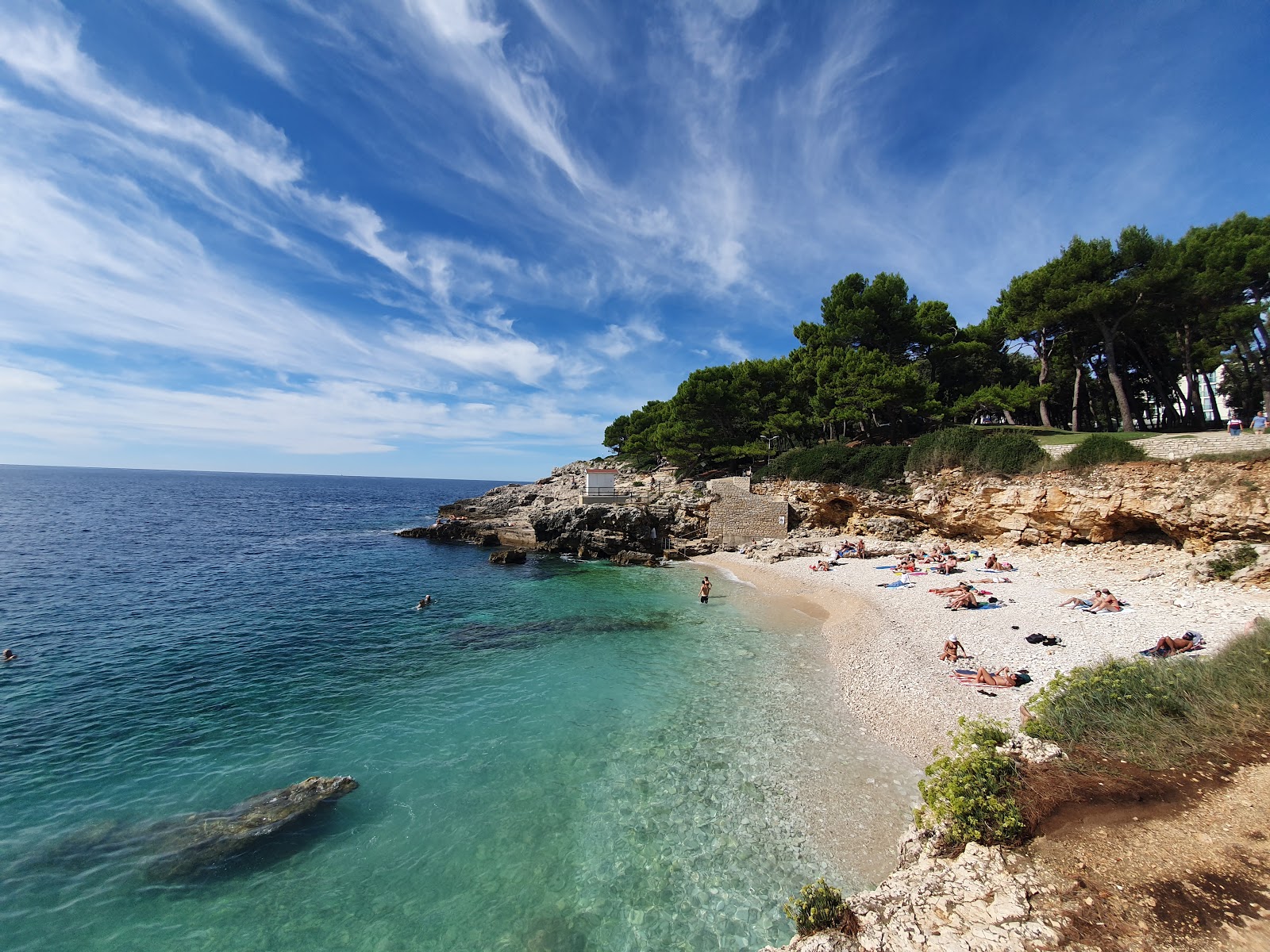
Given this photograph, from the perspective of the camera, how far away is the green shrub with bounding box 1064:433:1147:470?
20844 mm

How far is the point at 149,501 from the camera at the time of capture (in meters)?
77.4

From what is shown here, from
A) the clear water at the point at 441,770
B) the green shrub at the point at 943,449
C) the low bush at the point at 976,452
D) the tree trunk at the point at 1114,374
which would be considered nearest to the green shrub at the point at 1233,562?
the low bush at the point at 976,452

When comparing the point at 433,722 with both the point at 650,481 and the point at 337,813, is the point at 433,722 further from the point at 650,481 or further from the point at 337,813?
the point at 650,481

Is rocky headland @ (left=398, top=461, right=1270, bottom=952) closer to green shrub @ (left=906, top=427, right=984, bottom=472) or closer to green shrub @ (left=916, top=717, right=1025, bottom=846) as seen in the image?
green shrub @ (left=916, top=717, right=1025, bottom=846)

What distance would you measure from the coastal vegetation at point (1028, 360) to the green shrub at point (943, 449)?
14.7 feet

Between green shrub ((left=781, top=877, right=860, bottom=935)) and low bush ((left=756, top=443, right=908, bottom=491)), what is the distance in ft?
97.0

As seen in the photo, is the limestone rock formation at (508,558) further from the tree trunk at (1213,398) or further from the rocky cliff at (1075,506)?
the tree trunk at (1213,398)

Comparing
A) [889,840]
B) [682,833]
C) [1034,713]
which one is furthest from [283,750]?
[1034,713]

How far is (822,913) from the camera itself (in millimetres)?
4883

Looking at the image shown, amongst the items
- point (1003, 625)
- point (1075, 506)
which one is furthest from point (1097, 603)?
point (1075, 506)

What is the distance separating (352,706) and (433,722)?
269 cm

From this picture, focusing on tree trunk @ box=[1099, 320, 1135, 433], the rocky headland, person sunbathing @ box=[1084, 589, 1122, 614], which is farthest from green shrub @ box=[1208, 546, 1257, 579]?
tree trunk @ box=[1099, 320, 1135, 433]

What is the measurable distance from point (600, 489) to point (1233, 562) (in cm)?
3232

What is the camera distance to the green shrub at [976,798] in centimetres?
522
